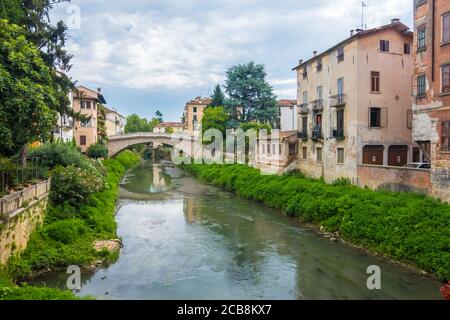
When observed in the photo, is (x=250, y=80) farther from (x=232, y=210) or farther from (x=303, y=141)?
(x=232, y=210)

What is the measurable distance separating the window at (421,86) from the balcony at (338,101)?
620 centimetres

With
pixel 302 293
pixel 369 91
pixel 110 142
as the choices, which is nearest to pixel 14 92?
pixel 302 293

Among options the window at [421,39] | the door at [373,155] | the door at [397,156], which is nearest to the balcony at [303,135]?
the door at [373,155]

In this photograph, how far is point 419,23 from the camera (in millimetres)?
19438

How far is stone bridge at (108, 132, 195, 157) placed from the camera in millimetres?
52875

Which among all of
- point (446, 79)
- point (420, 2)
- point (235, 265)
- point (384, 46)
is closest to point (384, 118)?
point (384, 46)

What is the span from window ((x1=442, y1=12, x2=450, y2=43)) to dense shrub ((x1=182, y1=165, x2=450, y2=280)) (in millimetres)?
7412

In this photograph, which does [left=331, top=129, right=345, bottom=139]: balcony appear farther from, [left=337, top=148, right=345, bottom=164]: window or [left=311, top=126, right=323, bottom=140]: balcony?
[left=311, top=126, right=323, bottom=140]: balcony

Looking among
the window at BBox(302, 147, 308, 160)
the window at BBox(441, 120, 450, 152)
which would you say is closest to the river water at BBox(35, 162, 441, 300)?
the window at BBox(441, 120, 450, 152)

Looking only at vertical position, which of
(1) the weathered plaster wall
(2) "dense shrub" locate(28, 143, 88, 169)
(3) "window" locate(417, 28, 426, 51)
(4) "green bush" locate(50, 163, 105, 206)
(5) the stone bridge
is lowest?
(1) the weathered plaster wall

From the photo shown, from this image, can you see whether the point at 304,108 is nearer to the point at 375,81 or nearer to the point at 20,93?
the point at 375,81

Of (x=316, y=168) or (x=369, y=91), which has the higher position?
(x=369, y=91)

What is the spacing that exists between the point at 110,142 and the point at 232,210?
3117 cm
